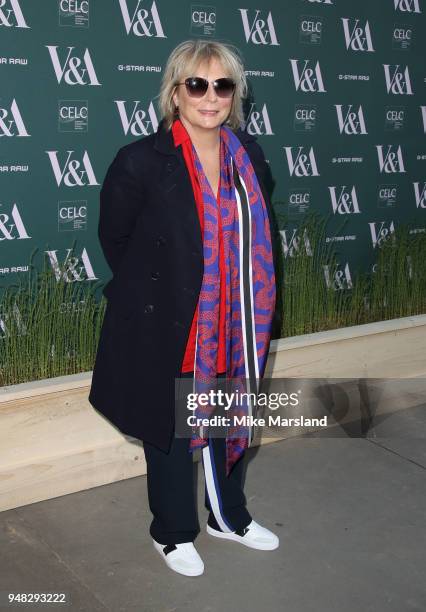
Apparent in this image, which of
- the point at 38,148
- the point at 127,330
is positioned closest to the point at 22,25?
the point at 38,148

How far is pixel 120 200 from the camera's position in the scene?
9.23ft

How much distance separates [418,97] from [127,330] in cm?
376

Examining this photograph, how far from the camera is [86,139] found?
453 centimetres

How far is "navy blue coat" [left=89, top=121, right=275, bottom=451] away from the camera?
2736 millimetres

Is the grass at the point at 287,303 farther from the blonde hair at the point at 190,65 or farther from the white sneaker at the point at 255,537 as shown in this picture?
the blonde hair at the point at 190,65

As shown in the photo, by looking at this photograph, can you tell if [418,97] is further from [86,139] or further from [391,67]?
[86,139]

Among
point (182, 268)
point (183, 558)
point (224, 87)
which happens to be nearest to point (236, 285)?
point (182, 268)

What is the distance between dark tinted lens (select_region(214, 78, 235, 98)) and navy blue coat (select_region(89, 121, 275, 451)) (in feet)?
0.72

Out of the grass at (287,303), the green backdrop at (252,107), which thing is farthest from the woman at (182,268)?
the green backdrop at (252,107)

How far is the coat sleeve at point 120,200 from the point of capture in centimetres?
278

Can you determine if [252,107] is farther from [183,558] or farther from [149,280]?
[183,558]

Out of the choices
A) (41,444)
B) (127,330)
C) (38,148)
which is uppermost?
(38,148)

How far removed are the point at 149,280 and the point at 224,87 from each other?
665 millimetres

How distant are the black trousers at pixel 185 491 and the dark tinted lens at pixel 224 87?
36.5 inches
